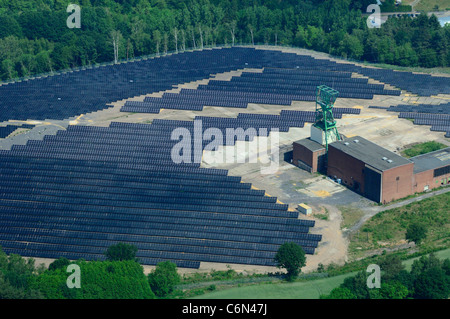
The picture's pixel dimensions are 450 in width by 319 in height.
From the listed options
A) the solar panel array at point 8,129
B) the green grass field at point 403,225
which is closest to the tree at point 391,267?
the green grass field at point 403,225

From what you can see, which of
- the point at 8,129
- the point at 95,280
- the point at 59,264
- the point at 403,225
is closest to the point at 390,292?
the point at 403,225

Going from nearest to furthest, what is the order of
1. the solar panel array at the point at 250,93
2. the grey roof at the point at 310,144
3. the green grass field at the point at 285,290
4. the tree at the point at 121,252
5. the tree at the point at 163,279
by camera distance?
the green grass field at the point at 285,290 < the tree at the point at 163,279 < the tree at the point at 121,252 < the grey roof at the point at 310,144 < the solar panel array at the point at 250,93

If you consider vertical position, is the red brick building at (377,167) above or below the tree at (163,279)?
above

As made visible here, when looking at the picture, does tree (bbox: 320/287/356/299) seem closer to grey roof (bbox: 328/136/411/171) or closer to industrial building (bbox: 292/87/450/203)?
industrial building (bbox: 292/87/450/203)

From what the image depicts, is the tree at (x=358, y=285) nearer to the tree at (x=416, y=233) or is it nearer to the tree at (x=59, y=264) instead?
the tree at (x=416, y=233)

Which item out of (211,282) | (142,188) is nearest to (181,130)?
(142,188)

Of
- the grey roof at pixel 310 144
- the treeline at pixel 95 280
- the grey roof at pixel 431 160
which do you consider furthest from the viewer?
the grey roof at pixel 310 144

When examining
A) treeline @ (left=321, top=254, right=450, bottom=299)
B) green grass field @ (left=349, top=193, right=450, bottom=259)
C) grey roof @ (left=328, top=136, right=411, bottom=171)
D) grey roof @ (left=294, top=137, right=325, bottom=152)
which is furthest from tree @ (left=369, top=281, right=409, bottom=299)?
grey roof @ (left=294, top=137, right=325, bottom=152)
